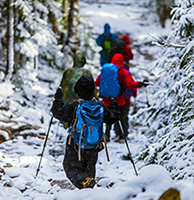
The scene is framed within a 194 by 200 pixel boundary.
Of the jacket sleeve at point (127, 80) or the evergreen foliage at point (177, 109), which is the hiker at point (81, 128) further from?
the jacket sleeve at point (127, 80)

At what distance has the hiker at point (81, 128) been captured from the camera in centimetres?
417

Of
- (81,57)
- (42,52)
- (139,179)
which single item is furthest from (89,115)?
(42,52)

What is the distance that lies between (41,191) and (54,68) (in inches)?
348

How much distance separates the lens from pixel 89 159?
441 centimetres

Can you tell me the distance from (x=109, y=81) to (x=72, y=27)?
23.8ft

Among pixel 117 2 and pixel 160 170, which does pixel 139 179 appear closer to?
pixel 160 170

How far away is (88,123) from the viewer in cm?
413

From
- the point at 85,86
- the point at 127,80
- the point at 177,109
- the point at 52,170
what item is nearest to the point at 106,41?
the point at 127,80

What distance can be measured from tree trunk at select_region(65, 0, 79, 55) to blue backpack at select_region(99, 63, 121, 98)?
6828 mm

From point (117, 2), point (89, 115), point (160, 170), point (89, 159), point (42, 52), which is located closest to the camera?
point (160, 170)

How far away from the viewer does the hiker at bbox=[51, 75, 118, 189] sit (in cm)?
417

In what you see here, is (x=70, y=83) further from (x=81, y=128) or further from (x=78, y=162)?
(x=81, y=128)

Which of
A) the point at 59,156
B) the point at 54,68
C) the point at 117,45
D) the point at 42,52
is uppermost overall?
the point at 117,45

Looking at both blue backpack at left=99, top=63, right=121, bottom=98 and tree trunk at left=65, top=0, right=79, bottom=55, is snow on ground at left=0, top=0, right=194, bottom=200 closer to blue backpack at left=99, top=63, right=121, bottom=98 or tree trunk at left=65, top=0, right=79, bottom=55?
blue backpack at left=99, top=63, right=121, bottom=98
